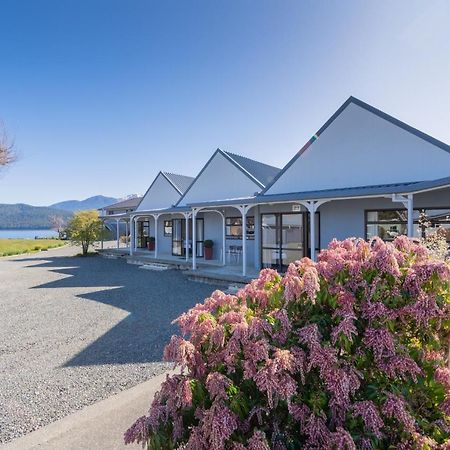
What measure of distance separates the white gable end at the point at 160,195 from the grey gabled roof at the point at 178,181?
290 millimetres

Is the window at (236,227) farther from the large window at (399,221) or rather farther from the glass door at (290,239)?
the large window at (399,221)

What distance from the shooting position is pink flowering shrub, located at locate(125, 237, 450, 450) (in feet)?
5.53

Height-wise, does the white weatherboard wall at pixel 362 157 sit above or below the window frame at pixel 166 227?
above

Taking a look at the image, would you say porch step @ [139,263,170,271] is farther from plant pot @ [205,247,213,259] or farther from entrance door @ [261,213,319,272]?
entrance door @ [261,213,319,272]

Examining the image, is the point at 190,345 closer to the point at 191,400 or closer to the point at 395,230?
the point at 191,400

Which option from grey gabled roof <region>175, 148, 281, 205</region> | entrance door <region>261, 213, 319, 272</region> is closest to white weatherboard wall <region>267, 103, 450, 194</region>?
entrance door <region>261, 213, 319, 272</region>

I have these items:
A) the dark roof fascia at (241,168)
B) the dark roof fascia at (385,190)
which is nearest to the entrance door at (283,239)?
the dark roof fascia at (385,190)

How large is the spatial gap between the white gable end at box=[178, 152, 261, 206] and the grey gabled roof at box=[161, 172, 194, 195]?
298cm

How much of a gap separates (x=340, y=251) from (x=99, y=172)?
120ft

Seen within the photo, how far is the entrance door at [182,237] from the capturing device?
18.7 metres

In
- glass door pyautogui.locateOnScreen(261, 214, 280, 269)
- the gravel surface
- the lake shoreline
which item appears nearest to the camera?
the gravel surface

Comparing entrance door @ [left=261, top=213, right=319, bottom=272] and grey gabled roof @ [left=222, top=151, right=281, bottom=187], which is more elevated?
grey gabled roof @ [left=222, top=151, right=281, bottom=187]

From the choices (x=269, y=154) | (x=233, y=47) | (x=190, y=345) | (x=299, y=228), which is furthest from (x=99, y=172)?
(x=190, y=345)

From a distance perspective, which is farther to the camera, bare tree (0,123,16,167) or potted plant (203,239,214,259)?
bare tree (0,123,16,167)
